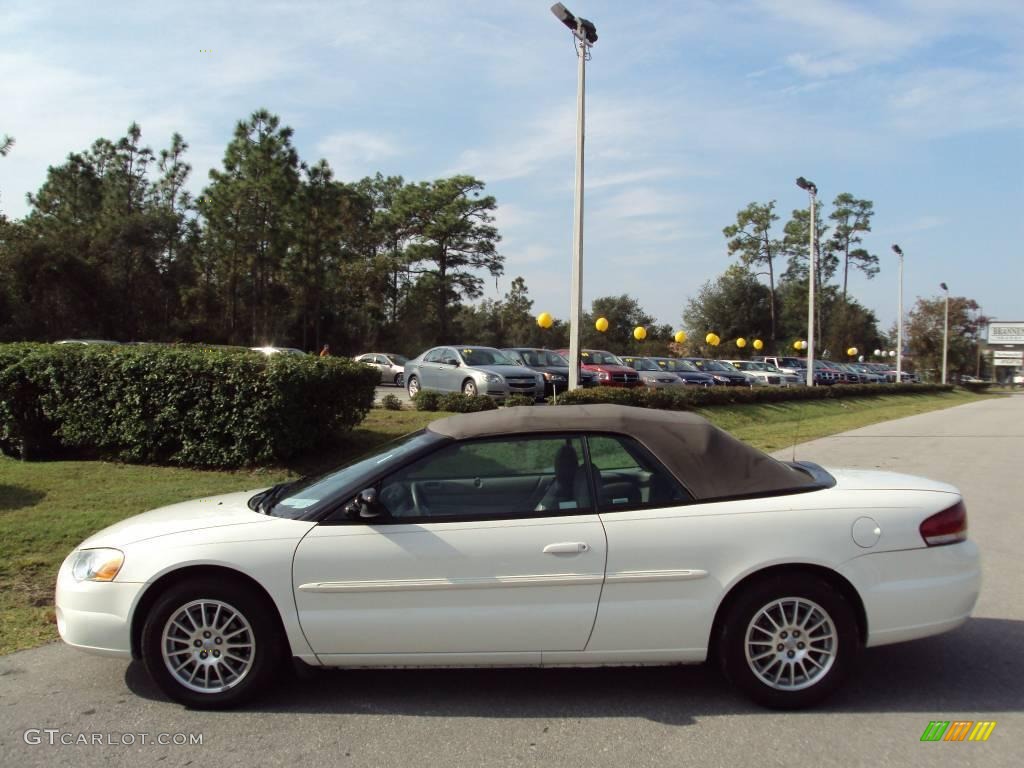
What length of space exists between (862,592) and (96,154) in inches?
2075

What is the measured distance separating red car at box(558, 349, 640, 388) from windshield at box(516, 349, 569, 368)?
0.73m

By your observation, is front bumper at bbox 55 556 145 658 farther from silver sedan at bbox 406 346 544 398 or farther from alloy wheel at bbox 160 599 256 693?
silver sedan at bbox 406 346 544 398

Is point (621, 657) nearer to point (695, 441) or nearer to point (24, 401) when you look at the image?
point (695, 441)

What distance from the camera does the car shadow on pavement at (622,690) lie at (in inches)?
154

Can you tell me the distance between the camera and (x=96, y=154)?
1873 inches

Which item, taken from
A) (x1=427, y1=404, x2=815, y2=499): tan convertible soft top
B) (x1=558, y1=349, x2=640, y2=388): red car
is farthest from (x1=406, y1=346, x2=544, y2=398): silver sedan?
(x1=427, y1=404, x2=815, y2=499): tan convertible soft top

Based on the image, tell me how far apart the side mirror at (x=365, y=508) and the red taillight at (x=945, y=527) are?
2680mm

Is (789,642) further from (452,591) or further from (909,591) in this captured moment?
(452,591)

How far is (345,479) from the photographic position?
14.2ft

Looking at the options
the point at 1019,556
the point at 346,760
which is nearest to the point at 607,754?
the point at 346,760

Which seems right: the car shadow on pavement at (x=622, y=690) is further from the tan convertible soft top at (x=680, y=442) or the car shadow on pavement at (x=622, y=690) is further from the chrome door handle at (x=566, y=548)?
the tan convertible soft top at (x=680, y=442)

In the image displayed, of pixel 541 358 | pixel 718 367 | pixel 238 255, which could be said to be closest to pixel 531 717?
pixel 541 358

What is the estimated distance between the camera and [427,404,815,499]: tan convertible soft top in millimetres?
4141

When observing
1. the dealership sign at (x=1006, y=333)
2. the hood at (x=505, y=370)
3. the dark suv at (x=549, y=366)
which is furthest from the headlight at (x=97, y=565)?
the dealership sign at (x=1006, y=333)
